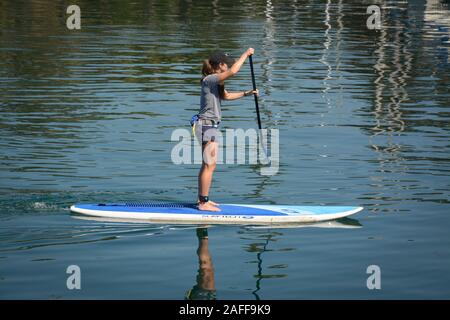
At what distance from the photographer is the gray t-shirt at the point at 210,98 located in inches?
564

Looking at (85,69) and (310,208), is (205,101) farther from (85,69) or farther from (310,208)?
(85,69)

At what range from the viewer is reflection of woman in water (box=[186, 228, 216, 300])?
1141 centimetres

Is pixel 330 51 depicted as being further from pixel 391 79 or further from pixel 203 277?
pixel 203 277

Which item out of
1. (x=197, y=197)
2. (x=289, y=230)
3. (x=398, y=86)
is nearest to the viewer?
(x=289, y=230)

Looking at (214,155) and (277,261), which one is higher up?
(214,155)

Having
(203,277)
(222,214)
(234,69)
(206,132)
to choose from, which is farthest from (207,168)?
(203,277)

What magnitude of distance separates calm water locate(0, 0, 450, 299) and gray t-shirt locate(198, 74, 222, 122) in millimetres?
1636

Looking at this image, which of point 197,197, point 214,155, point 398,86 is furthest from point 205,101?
point 398,86

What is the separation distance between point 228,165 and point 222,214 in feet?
13.8

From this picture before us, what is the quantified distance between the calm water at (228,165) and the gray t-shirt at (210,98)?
1636 millimetres

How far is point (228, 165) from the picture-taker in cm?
1842

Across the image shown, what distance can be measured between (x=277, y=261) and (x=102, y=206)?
9.74 feet

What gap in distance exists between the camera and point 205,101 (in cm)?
1450

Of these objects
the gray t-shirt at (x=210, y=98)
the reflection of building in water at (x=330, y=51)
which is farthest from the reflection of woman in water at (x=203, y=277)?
the reflection of building in water at (x=330, y=51)
